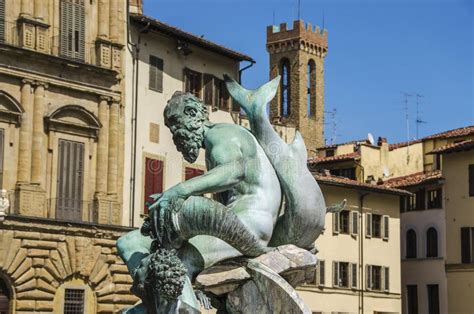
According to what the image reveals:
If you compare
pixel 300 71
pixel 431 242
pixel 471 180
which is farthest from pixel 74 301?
pixel 300 71

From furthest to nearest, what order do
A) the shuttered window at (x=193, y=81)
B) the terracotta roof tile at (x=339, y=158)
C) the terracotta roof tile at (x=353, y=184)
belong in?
the terracotta roof tile at (x=339, y=158)
the terracotta roof tile at (x=353, y=184)
the shuttered window at (x=193, y=81)

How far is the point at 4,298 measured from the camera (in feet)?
114

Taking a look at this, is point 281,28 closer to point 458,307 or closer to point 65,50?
point 458,307

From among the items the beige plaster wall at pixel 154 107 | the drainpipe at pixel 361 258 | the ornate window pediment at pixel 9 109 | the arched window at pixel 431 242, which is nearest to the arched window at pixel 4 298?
the ornate window pediment at pixel 9 109

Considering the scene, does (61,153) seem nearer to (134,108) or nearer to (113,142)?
(113,142)

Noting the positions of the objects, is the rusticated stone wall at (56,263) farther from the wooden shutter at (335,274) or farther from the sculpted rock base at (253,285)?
the sculpted rock base at (253,285)

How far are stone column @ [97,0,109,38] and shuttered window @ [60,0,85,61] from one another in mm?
688

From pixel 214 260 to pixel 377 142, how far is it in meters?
55.0

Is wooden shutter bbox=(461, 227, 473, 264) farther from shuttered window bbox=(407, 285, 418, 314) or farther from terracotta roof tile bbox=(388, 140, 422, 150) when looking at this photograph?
terracotta roof tile bbox=(388, 140, 422, 150)

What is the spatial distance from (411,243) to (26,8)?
1061 inches

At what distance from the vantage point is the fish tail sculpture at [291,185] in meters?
7.67

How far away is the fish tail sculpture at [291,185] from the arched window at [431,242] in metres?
48.3

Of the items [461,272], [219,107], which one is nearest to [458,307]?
[461,272]

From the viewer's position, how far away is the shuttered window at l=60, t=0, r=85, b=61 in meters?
38.5
